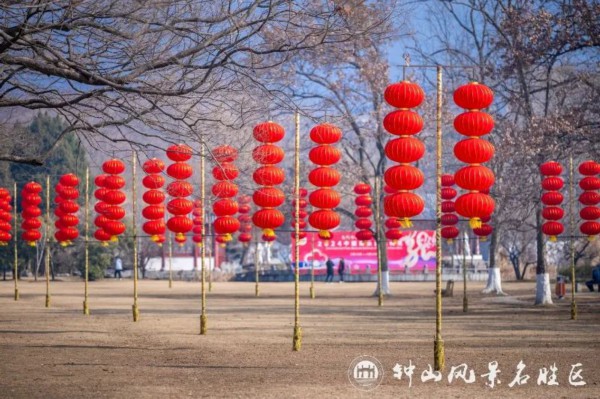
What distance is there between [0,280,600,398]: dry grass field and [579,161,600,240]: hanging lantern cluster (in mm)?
2774

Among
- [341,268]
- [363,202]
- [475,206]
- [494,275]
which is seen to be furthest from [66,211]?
[341,268]

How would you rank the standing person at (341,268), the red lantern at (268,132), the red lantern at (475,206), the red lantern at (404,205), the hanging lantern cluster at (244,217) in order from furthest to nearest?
the standing person at (341,268) < the hanging lantern cluster at (244,217) < the red lantern at (268,132) < the red lantern at (404,205) < the red lantern at (475,206)

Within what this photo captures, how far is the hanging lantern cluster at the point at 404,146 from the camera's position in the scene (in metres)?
18.1

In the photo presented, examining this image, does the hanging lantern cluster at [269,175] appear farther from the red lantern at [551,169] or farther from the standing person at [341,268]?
the standing person at [341,268]

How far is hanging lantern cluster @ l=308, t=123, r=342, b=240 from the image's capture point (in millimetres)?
22984

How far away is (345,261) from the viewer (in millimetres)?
71188

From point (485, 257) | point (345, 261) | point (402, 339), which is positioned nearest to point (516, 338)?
point (402, 339)

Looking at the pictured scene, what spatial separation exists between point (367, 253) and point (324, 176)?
47786 mm

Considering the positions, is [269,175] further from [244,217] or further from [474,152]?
[244,217]

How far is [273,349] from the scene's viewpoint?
18.9m

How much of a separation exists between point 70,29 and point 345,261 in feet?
193

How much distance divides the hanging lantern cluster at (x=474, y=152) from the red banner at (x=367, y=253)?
1980 inches

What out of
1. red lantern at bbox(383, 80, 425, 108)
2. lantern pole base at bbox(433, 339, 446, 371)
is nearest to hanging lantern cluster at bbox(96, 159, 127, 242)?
red lantern at bbox(383, 80, 425, 108)

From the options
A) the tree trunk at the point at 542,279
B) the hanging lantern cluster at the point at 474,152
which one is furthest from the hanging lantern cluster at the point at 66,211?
the hanging lantern cluster at the point at 474,152
